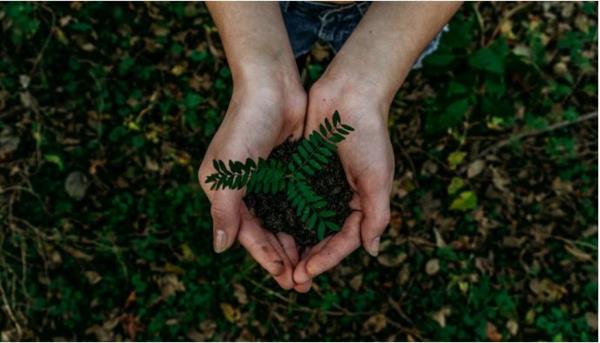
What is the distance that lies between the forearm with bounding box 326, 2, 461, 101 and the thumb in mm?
824

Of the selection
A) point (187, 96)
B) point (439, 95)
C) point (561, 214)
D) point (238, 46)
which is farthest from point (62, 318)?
point (561, 214)

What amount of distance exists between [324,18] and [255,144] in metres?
0.96

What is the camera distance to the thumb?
2597 mm

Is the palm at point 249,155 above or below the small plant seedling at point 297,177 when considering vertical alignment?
below

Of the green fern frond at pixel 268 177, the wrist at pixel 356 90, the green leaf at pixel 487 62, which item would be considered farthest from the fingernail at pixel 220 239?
the green leaf at pixel 487 62

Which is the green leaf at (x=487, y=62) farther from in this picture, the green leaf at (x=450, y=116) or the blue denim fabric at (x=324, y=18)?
the blue denim fabric at (x=324, y=18)

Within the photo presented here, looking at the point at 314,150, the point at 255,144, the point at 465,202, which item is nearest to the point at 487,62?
the point at 465,202

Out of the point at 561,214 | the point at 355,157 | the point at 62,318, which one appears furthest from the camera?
the point at 561,214

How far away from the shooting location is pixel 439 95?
4160 mm

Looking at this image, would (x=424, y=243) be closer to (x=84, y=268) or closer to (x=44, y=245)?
(x=84, y=268)

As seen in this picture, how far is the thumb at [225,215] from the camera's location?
260 centimetres

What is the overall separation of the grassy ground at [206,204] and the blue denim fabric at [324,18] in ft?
2.74

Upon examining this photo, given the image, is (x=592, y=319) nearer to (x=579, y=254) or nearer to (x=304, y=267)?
(x=579, y=254)

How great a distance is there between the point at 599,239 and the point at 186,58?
3.39 m
